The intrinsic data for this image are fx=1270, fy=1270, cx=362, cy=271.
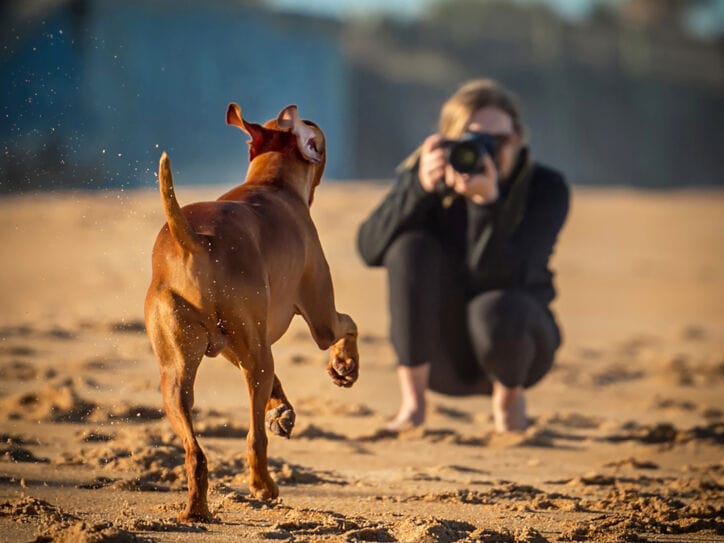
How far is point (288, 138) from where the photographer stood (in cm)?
358

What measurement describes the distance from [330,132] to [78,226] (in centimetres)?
1249

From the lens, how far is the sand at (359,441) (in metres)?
3.50

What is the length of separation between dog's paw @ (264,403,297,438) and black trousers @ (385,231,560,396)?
1990mm

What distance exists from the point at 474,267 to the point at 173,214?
8.02 feet

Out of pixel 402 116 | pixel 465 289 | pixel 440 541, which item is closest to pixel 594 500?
pixel 440 541

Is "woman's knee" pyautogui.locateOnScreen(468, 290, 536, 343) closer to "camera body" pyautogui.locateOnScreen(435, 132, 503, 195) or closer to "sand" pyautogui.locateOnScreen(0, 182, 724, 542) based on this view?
"sand" pyautogui.locateOnScreen(0, 182, 724, 542)

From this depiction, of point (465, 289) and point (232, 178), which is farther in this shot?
point (232, 178)

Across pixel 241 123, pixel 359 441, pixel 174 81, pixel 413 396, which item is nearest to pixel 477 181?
pixel 413 396

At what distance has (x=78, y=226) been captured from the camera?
12766 mm

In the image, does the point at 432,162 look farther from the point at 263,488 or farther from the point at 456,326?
the point at 263,488

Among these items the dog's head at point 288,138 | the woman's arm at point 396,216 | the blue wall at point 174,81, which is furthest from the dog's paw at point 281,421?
the blue wall at point 174,81

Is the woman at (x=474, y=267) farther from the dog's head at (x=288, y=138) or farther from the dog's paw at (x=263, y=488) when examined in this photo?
the dog's paw at (x=263, y=488)

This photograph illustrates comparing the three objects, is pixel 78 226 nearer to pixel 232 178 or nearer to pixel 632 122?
pixel 232 178

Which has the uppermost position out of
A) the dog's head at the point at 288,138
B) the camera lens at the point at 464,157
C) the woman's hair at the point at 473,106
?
the woman's hair at the point at 473,106
